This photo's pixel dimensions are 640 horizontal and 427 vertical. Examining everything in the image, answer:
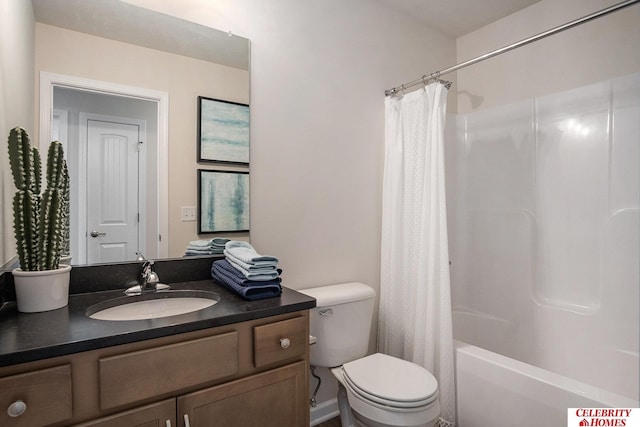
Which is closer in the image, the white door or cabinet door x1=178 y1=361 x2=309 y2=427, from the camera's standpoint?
cabinet door x1=178 y1=361 x2=309 y2=427

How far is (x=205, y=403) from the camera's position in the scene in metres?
1.02

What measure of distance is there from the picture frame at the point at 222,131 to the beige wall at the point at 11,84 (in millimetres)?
596

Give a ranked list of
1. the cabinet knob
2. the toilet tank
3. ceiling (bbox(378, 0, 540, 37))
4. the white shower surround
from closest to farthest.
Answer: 1. the cabinet knob
2. the toilet tank
3. the white shower surround
4. ceiling (bbox(378, 0, 540, 37))

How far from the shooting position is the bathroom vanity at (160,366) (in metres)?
0.80

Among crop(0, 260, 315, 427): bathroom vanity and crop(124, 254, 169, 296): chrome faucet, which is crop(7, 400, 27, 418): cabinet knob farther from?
crop(124, 254, 169, 296): chrome faucet

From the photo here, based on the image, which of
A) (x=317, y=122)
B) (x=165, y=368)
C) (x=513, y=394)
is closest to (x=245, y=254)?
(x=165, y=368)

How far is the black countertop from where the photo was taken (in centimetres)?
81

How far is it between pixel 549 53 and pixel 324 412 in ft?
8.42

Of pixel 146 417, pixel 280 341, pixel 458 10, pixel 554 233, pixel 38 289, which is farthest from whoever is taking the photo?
pixel 458 10

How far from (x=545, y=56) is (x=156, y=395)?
2706 millimetres

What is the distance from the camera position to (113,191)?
1374 mm

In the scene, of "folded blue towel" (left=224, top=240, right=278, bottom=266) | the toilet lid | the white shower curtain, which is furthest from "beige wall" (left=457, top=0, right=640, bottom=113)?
"folded blue towel" (left=224, top=240, right=278, bottom=266)

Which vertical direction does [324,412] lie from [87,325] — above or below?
below

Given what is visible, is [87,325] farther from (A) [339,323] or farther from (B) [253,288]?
(A) [339,323]
